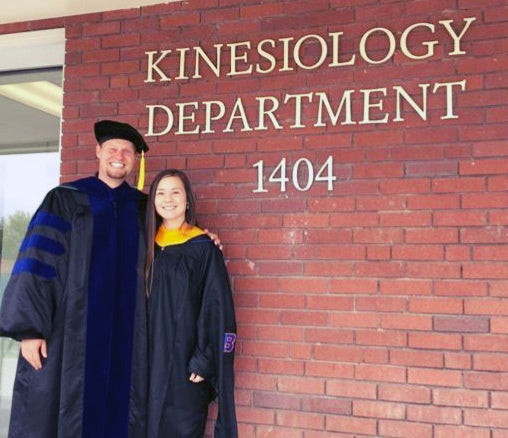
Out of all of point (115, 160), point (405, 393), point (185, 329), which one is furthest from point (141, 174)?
point (405, 393)

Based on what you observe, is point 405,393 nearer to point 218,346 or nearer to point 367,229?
point 367,229

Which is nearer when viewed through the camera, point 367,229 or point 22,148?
point 367,229

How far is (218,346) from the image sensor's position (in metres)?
2.98

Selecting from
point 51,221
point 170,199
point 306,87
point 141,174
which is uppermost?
point 306,87

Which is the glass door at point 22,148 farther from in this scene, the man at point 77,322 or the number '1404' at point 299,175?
the number '1404' at point 299,175

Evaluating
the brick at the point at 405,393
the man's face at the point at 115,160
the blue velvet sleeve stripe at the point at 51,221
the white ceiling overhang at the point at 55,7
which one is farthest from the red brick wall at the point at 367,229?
the blue velvet sleeve stripe at the point at 51,221

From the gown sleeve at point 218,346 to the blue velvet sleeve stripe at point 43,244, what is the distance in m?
0.72

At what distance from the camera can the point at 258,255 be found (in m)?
3.36

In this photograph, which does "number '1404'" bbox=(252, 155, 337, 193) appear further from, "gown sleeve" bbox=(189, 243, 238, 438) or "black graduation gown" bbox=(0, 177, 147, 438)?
"black graduation gown" bbox=(0, 177, 147, 438)

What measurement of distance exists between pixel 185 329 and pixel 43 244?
2.58 ft

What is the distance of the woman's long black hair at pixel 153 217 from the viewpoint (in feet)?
10.0

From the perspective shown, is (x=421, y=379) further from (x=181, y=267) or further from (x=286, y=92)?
(x=286, y=92)

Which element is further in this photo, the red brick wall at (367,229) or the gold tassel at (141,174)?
the gold tassel at (141,174)

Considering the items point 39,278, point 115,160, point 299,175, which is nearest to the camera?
point 39,278
